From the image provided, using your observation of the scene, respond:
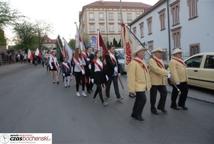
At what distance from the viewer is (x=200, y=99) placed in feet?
39.8

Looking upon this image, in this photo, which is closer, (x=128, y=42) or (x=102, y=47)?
(x=128, y=42)

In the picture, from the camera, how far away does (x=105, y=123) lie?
8820 millimetres

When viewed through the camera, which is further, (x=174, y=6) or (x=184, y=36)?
(x=174, y=6)

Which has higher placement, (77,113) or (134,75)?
(134,75)

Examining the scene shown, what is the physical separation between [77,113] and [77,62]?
12.4 ft

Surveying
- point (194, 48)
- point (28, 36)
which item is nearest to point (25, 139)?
point (194, 48)

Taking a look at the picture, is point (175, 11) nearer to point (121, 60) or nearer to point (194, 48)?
point (194, 48)

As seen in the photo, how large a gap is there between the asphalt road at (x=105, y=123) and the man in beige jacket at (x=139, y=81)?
0.37m

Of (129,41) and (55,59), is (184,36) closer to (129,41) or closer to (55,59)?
(55,59)

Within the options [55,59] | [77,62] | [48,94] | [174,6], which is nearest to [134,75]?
[77,62]

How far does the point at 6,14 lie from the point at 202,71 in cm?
3400

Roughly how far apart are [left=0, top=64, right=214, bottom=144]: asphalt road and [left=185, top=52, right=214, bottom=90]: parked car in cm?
167

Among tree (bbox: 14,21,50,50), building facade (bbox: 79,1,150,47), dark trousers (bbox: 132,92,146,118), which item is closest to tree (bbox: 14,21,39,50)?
tree (bbox: 14,21,50,50)

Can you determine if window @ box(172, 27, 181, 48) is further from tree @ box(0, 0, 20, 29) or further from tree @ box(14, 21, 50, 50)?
tree @ box(14, 21, 50, 50)
